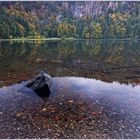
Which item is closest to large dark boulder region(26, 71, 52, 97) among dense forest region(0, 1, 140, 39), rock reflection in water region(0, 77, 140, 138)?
rock reflection in water region(0, 77, 140, 138)

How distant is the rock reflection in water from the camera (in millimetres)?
11602

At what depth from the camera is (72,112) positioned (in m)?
14.1

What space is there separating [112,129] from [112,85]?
8.75m

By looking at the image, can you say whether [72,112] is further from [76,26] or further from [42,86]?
[76,26]

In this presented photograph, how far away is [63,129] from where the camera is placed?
1185 cm

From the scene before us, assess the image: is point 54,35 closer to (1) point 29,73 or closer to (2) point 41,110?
(1) point 29,73

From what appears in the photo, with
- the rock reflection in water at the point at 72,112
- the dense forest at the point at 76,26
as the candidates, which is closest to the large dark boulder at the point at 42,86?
the rock reflection in water at the point at 72,112

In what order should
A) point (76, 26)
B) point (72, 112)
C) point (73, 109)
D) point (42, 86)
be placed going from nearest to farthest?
point (72, 112) → point (73, 109) → point (42, 86) → point (76, 26)

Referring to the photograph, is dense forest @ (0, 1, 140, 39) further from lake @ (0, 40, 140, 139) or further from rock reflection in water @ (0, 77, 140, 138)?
rock reflection in water @ (0, 77, 140, 138)

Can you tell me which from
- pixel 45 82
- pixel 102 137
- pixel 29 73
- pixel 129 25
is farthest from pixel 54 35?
pixel 102 137

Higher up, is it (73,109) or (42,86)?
(42,86)

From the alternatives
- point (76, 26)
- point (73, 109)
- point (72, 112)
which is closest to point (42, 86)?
point (73, 109)

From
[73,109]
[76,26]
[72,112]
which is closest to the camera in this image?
[72,112]

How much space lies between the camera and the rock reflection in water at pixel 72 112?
457 inches
